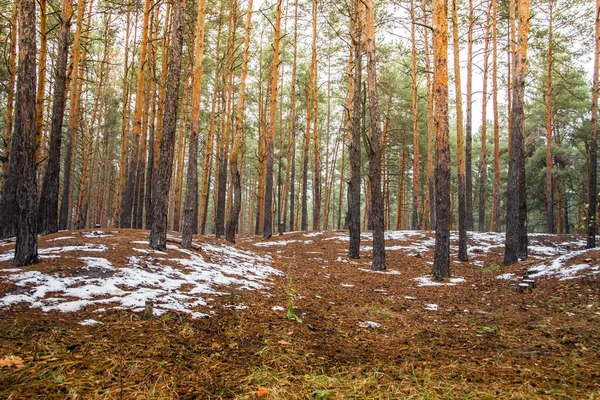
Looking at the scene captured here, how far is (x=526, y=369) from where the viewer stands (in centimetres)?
269

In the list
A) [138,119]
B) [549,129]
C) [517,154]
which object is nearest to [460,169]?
[517,154]

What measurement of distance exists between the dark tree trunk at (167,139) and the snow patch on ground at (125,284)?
1.07 m

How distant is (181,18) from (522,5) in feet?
30.3

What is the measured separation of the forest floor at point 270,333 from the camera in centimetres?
230

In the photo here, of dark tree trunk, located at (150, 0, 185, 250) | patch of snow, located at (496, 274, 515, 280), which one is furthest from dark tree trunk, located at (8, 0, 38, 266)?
patch of snow, located at (496, 274, 515, 280)

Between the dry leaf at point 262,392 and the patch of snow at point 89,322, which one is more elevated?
the patch of snow at point 89,322

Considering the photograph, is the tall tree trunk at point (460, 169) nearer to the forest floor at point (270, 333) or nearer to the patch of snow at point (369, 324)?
the forest floor at point (270, 333)

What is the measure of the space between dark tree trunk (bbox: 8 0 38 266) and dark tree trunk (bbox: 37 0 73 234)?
520cm

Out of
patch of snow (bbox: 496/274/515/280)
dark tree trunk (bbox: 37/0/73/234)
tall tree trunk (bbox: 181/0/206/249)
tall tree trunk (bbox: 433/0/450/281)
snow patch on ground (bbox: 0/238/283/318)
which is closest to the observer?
snow patch on ground (bbox: 0/238/283/318)

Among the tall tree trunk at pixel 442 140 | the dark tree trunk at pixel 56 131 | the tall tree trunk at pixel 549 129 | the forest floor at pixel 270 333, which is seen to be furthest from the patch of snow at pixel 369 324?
the tall tree trunk at pixel 549 129

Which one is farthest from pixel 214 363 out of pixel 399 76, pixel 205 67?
pixel 399 76

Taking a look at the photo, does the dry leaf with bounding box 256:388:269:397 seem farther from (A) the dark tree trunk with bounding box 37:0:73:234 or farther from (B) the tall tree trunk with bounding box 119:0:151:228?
(B) the tall tree trunk with bounding box 119:0:151:228

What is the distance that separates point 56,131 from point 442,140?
427 inches

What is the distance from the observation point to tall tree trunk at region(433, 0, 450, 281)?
7.81m
